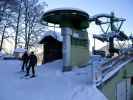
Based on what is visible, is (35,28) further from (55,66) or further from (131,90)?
(131,90)

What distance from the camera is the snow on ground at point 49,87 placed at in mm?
12844

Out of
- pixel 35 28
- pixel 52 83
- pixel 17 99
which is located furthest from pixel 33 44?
pixel 17 99

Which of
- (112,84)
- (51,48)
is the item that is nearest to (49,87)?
(112,84)

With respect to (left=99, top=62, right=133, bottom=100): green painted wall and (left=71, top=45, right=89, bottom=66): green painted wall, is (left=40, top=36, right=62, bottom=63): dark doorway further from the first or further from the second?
(left=99, top=62, right=133, bottom=100): green painted wall

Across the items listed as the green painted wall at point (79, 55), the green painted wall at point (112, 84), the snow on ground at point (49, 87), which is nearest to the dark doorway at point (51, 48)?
the green painted wall at point (79, 55)

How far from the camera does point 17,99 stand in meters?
12.3

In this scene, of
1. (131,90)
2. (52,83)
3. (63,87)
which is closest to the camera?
(63,87)

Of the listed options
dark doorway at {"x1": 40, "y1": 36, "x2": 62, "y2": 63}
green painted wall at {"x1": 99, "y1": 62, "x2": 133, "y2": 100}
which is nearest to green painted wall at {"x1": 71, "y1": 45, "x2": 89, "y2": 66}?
dark doorway at {"x1": 40, "y1": 36, "x2": 62, "y2": 63}

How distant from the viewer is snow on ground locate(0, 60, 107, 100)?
42.1ft

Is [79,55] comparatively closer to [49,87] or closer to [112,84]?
[112,84]

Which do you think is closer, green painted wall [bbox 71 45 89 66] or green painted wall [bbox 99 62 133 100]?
green painted wall [bbox 99 62 133 100]

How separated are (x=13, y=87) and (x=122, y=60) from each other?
8.70 m

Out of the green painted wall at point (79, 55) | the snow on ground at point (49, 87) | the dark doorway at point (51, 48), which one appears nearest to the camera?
the snow on ground at point (49, 87)

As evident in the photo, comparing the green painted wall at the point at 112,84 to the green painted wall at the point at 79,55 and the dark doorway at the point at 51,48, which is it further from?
the dark doorway at the point at 51,48
